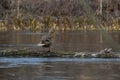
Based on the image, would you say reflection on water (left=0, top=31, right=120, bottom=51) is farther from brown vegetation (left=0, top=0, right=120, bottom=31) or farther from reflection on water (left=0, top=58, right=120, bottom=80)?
brown vegetation (left=0, top=0, right=120, bottom=31)

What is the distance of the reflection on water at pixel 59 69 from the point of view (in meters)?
15.5

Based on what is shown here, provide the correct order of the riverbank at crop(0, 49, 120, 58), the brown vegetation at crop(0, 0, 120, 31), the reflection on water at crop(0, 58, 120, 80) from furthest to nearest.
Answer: the brown vegetation at crop(0, 0, 120, 31) < the riverbank at crop(0, 49, 120, 58) < the reflection on water at crop(0, 58, 120, 80)

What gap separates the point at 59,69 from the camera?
1767 centimetres

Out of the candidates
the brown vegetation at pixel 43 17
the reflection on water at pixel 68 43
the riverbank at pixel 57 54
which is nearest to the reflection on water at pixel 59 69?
the riverbank at pixel 57 54

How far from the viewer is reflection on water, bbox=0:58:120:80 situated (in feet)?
51.0

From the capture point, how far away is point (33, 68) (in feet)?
59.1

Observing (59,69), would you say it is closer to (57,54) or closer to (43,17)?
(57,54)

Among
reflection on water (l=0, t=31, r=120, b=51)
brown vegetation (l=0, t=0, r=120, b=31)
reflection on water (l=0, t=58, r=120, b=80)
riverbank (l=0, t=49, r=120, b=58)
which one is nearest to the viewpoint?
reflection on water (l=0, t=58, r=120, b=80)

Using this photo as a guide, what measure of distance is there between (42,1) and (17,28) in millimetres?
5859

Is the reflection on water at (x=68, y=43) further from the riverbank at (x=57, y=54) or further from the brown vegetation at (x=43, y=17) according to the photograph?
the brown vegetation at (x=43, y=17)

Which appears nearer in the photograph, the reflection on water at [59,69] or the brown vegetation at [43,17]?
the reflection on water at [59,69]

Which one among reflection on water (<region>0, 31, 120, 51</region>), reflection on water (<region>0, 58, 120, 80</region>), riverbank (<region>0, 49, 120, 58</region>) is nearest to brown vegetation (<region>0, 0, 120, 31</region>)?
reflection on water (<region>0, 31, 120, 51</region>)

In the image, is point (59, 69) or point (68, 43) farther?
point (68, 43)

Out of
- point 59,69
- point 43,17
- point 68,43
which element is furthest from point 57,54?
point 43,17
